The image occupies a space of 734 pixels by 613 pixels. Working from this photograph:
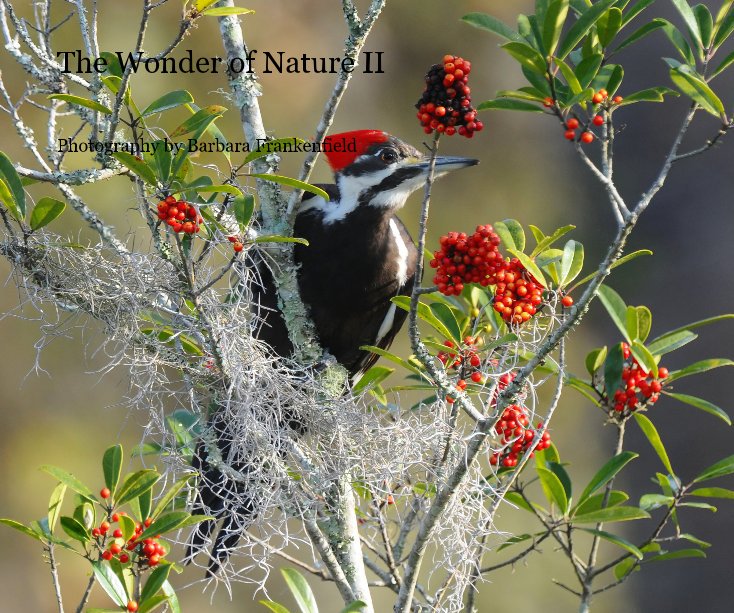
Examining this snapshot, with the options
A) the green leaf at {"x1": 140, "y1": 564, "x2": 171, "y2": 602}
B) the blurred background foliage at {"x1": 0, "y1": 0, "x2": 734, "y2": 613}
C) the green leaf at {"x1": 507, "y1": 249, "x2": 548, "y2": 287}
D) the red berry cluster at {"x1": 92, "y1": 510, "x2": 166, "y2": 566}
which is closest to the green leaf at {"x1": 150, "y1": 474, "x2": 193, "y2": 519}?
the red berry cluster at {"x1": 92, "y1": 510, "x2": 166, "y2": 566}

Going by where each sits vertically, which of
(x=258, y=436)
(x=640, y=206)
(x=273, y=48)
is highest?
(x=273, y=48)

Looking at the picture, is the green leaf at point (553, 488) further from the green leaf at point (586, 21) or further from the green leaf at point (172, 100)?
the green leaf at point (172, 100)

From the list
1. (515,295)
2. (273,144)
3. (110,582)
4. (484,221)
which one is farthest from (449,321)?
(484,221)

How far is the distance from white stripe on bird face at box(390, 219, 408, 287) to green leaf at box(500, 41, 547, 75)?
2.94 ft

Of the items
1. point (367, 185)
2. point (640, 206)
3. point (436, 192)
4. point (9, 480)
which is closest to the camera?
point (640, 206)

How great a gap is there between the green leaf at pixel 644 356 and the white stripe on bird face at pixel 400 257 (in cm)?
69

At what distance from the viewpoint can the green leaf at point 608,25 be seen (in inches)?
55.6

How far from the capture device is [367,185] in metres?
2.19

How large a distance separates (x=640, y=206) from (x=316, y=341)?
77 centimetres

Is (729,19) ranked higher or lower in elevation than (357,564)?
higher

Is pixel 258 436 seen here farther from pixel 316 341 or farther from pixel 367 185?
pixel 367 185

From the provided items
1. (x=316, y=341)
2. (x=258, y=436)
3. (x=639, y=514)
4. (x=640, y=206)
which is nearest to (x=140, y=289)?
(x=258, y=436)

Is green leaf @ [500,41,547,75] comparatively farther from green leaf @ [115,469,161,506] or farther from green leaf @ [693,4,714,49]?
green leaf @ [115,469,161,506]

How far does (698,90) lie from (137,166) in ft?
2.55
